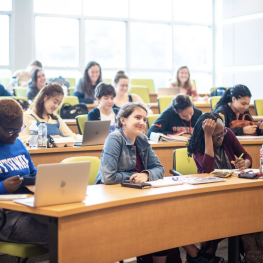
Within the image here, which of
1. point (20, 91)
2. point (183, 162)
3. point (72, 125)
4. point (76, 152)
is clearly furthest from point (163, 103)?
point (183, 162)

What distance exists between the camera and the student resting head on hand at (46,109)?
13.9 feet

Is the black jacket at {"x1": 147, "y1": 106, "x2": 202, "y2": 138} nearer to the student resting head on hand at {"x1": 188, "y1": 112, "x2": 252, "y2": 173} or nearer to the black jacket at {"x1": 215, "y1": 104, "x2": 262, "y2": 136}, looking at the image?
the black jacket at {"x1": 215, "y1": 104, "x2": 262, "y2": 136}

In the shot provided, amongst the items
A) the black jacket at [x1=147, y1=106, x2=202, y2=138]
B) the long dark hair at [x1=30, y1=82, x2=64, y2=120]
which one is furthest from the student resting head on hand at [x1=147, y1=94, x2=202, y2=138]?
the long dark hair at [x1=30, y1=82, x2=64, y2=120]

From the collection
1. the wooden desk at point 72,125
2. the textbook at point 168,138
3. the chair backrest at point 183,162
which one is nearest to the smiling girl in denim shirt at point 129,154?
the chair backrest at point 183,162

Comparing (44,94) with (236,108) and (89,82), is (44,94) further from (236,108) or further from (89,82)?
(89,82)

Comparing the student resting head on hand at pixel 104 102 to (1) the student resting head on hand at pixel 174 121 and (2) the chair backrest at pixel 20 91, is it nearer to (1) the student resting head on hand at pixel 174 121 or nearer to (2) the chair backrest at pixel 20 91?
(1) the student resting head on hand at pixel 174 121

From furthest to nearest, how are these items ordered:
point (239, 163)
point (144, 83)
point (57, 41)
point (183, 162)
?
point (57, 41) → point (144, 83) → point (183, 162) → point (239, 163)

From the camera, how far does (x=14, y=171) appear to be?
2623 mm

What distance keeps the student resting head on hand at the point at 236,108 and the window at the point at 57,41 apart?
19.1ft

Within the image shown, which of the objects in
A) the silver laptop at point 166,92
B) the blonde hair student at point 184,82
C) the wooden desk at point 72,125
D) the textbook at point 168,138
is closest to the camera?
the textbook at point 168,138

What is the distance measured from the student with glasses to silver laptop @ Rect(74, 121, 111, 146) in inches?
39.1

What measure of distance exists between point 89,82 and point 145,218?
182 inches

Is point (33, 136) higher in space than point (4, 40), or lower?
lower

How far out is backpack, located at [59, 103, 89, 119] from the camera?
604cm
